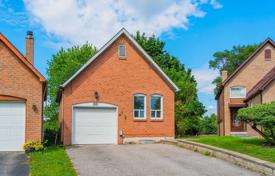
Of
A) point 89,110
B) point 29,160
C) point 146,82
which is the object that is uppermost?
point 146,82

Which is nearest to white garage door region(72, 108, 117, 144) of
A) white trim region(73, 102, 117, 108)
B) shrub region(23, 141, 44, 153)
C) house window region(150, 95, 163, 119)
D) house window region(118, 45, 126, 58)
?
white trim region(73, 102, 117, 108)

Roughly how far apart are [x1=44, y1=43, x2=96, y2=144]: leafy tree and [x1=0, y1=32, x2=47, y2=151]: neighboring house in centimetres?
2582

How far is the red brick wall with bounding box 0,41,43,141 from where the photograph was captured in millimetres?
19781

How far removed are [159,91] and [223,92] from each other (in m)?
15.4

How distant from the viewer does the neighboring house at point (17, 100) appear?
64.8 ft

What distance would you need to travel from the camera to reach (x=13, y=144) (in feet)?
64.9

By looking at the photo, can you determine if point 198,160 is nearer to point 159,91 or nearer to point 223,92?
point 159,91

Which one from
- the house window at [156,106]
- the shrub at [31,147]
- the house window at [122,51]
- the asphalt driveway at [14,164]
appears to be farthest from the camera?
the house window at [156,106]

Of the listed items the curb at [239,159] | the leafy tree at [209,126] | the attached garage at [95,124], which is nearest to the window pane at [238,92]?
the leafy tree at [209,126]

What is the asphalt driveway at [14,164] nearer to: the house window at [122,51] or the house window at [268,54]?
the house window at [122,51]

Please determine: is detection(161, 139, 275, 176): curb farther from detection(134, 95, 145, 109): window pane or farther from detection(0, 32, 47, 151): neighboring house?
detection(0, 32, 47, 151): neighboring house

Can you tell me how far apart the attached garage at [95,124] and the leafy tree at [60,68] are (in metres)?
21.6

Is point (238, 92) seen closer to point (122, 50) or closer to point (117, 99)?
point (122, 50)

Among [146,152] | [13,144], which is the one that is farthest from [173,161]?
[13,144]
